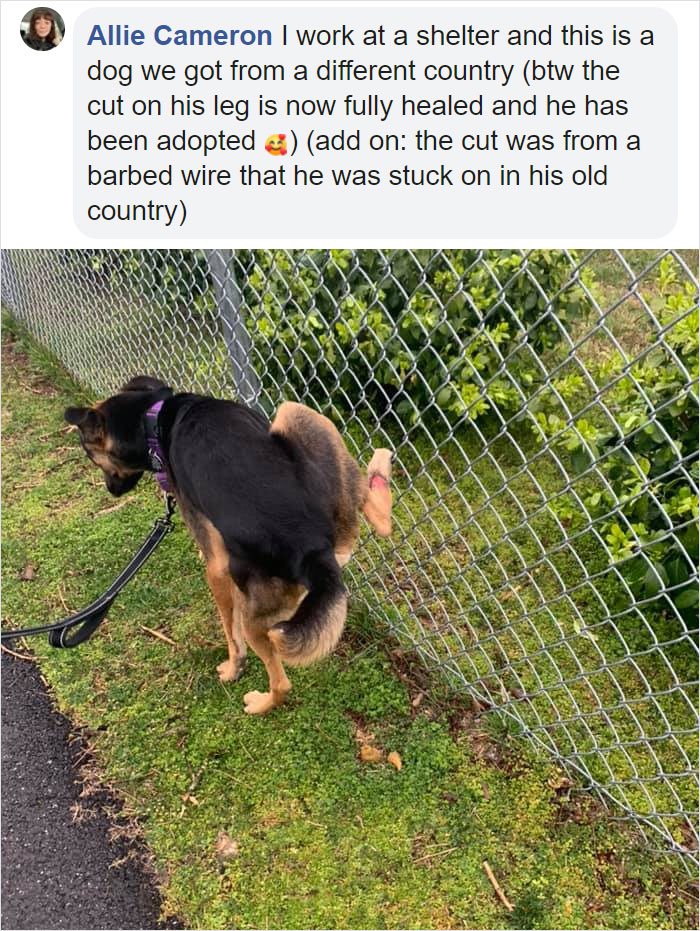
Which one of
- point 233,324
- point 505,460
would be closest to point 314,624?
point 233,324

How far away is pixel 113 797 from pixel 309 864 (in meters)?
0.70

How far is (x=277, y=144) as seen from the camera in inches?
71.7

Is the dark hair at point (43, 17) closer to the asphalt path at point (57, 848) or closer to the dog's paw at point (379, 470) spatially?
the dog's paw at point (379, 470)

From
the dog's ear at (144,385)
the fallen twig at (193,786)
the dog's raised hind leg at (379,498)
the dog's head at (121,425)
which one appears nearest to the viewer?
the fallen twig at (193,786)

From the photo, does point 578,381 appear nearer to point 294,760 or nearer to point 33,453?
point 294,760

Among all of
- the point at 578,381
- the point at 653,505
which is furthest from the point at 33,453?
the point at 653,505

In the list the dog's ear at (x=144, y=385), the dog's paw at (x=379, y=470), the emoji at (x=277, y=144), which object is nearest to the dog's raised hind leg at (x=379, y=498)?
the dog's paw at (x=379, y=470)

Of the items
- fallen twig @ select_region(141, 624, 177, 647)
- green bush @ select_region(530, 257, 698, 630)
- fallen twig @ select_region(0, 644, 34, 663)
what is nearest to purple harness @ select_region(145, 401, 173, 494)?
fallen twig @ select_region(141, 624, 177, 647)

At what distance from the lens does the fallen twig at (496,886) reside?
6.43 feet

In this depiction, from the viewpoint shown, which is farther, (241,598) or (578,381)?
(578,381)

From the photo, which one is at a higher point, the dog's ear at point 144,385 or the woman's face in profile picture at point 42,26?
the woman's face in profile picture at point 42,26

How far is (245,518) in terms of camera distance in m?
1.98

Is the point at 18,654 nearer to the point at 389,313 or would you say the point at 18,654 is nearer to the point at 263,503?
the point at 263,503

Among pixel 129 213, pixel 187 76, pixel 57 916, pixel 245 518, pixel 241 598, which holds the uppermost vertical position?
pixel 187 76
